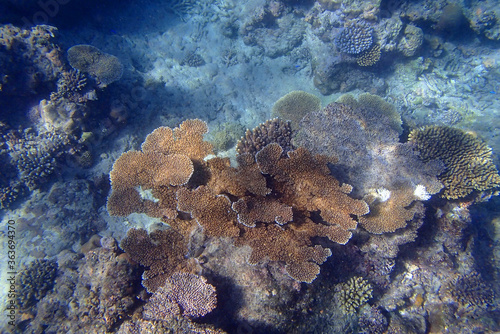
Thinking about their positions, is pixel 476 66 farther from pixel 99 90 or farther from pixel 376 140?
pixel 99 90

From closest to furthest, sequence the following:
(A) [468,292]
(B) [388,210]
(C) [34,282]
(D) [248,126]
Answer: (B) [388,210], (C) [34,282], (A) [468,292], (D) [248,126]

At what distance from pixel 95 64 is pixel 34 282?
19.5 feet

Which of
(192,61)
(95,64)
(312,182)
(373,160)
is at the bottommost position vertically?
(373,160)

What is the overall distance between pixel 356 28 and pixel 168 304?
10.4 metres

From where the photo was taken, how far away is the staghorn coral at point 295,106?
755 cm

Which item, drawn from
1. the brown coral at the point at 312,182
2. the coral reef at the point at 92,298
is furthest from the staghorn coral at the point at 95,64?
the brown coral at the point at 312,182

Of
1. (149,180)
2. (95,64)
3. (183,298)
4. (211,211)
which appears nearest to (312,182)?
(211,211)

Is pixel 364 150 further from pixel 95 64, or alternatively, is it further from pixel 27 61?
pixel 27 61

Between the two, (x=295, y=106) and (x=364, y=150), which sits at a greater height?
(x=295, y=106)

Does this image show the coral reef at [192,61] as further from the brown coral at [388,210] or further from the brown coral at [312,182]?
the brown coral at [388,210]

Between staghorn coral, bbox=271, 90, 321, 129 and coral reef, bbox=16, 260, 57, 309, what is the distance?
279 inches

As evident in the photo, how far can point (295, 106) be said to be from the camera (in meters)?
7.71

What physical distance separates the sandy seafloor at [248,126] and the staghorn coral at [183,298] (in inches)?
4.6

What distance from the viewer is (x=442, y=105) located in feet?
35.2
